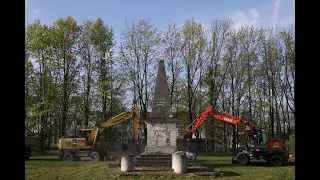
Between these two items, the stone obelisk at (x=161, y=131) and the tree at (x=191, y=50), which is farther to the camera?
the tree at (x=191, y=50)

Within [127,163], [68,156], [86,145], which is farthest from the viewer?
[86,145]

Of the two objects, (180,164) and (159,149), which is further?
(159,149)

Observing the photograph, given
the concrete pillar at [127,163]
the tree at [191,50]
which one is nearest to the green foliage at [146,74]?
the tree at [191,50]

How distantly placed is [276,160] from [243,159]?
1.90m

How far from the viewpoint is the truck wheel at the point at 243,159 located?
18.9m

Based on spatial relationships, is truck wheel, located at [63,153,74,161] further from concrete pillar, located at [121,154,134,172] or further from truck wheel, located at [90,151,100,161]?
concrete pillar, located at [121,154,134,172]

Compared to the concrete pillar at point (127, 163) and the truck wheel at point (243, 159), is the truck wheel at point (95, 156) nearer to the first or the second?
the concrete pillar at point (127, 163)

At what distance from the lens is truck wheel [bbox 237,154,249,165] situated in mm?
18859

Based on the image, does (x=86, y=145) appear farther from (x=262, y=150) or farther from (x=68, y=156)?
(x=262, y=150)

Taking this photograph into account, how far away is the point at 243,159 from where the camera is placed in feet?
62.1

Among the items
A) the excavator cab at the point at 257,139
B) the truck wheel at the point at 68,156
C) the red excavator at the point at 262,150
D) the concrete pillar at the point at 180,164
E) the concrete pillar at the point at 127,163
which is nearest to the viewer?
the concrete pillar at the point at 180,164

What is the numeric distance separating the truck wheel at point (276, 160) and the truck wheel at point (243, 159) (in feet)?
4.72

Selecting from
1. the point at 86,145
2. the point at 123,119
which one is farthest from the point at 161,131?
the point at 86,145
